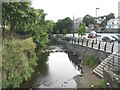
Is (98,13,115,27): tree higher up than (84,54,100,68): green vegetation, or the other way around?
(98,13,115,27): tree

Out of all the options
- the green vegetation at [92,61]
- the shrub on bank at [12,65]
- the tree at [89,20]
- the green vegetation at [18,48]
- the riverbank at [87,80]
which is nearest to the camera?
the shrub on bank at [12,65]

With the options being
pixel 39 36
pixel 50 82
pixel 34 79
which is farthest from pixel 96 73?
pixel 39 36

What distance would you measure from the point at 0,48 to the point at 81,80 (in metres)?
6.68

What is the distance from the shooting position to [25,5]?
23031 mm

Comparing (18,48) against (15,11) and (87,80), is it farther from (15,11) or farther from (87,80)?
(15,11)

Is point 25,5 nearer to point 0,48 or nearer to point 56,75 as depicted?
point 56,75

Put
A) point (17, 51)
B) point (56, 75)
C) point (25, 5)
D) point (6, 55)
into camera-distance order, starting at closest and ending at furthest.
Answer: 1. point (6, 55)
2. point (17, 51)
3. point (56, 75)
4. point (25, 5)

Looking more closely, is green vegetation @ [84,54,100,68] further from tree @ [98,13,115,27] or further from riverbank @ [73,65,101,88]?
tree @ [98,13,115,27]

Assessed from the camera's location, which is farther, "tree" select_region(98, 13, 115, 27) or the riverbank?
"tree" select_region(98, 13, 115, 27)

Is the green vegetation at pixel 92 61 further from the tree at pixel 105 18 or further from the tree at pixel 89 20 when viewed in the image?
the tree at pixel 105 18

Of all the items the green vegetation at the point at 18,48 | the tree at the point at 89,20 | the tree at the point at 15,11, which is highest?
the tree at the point at 89,20

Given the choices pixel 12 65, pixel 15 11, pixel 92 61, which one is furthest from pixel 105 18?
pixel 12 65

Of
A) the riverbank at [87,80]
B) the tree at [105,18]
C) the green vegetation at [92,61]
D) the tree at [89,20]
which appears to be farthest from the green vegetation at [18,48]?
the tree at [105,18]

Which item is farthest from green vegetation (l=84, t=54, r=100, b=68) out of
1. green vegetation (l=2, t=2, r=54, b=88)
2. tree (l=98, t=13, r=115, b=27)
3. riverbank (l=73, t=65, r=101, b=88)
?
tree (l=98, t=13, r=115, b=27)
